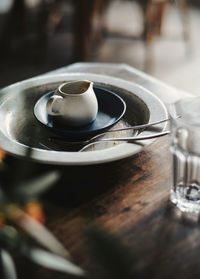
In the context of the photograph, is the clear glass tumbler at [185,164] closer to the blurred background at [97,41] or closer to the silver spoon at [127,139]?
the silver spoon at [127,139]

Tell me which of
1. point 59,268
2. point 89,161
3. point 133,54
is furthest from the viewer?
point 133,54

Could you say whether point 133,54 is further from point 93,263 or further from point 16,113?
point 93,263

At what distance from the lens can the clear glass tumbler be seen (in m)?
0.49

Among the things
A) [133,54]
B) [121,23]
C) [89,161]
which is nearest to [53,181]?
[89,161]

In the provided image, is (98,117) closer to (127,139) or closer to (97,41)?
(127,139)

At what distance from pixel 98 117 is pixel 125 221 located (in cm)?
26

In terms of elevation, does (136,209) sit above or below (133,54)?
above

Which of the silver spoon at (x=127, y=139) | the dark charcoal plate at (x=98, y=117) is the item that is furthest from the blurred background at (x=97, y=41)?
the silver spoon at (x=127, y=139)

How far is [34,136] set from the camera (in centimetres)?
66

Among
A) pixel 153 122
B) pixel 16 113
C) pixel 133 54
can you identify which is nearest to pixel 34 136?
pixel 16 113

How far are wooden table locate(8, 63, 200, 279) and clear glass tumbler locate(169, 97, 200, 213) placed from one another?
0.07 ft

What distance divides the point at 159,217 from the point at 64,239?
0.43 feet

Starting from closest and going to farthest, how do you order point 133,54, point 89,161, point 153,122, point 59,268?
1. point 59,268
2. point 89,161
3. point 153,122
4. point 133,54

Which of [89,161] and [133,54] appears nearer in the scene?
[89,161]
